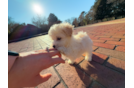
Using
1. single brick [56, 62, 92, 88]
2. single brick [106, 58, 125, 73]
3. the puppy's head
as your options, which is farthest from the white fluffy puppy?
single brick [106, 58, 125, 73]

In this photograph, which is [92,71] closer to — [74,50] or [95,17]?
[74,50]

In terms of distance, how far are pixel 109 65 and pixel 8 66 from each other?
6.06 feet

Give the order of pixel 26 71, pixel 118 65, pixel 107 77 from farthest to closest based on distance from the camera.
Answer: pixel 118 65 → pixel 107 77 → pixel 26 71

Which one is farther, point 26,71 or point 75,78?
point 75,78

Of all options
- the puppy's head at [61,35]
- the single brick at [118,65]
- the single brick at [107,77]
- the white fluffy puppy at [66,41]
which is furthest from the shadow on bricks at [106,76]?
the puppy's head at [61,35]

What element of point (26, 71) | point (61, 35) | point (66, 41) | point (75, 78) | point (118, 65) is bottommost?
point (75, 78)

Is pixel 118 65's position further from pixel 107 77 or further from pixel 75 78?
pixel 75 78

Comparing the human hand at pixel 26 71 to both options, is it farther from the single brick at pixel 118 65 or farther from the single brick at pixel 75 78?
the single brick at pixel 118 65

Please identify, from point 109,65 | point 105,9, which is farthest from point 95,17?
point 109,65

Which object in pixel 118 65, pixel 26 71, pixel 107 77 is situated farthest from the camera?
pixel 118 65

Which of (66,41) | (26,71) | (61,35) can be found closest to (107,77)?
(66,41)

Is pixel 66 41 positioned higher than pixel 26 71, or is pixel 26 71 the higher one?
pixel 66 41

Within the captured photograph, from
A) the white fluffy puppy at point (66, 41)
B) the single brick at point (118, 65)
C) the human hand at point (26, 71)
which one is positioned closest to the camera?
the human hand at point (26, 71)

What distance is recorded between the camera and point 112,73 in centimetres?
125
